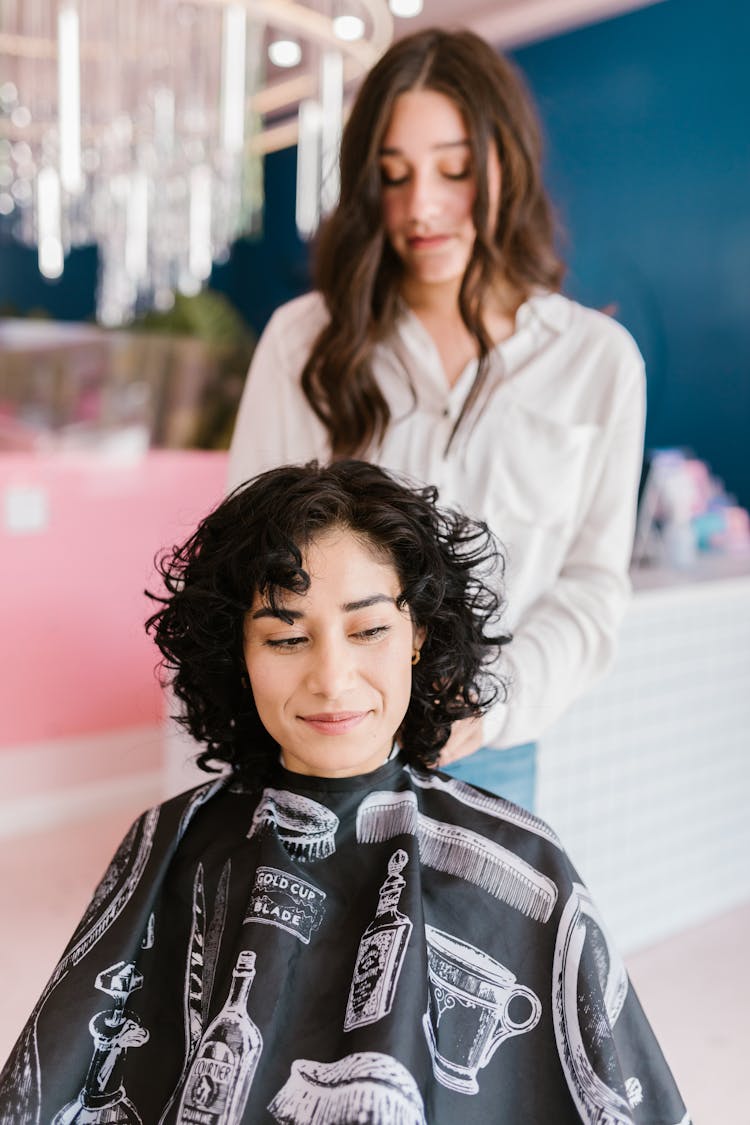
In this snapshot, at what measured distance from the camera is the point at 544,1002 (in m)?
1.01

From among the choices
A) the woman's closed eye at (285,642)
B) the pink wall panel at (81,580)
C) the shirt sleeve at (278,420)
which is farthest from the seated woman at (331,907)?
the pink wall panel at (81,580)

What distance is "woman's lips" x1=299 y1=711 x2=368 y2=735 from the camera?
1037 millimetres

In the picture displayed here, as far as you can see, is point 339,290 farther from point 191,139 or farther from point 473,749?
point 191,139

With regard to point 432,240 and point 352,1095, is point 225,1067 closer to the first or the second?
point 352,1095

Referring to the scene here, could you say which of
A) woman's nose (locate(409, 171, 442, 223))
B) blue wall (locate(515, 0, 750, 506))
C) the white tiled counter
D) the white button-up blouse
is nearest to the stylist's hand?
the white button-up blouse

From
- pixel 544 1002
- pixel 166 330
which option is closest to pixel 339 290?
pixel 544 1002

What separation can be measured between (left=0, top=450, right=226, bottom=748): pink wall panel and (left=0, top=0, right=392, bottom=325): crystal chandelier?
71cm

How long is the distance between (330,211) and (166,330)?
3.43 metres

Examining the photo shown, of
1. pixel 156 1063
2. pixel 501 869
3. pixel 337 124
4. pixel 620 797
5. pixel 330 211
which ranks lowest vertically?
pixel 620 797

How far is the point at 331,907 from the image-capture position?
105 centimetres

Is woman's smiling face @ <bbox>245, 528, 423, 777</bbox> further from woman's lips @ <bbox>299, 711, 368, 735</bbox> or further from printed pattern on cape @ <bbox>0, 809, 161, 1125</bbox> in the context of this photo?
printed pattern on cape @ <bbox>0, 809, 161, 1125</bbox>

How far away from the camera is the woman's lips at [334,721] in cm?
104

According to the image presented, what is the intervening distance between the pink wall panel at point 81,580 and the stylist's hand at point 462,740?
2036mm

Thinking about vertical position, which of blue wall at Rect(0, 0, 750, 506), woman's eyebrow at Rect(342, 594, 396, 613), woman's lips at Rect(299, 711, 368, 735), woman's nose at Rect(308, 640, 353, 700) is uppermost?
blue wall at Rect(0, 0, 750, 506)
